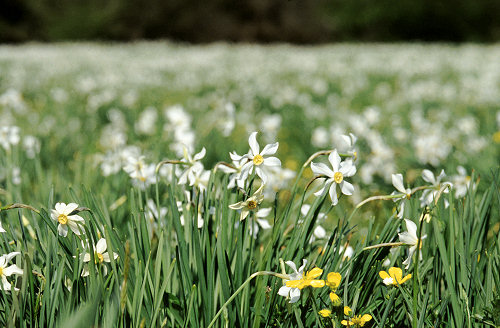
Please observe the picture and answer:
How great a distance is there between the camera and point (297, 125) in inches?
177

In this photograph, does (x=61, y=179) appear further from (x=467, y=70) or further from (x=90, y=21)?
(x=90, y=21)

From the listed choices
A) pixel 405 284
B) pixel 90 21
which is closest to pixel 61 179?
pixel 405 284

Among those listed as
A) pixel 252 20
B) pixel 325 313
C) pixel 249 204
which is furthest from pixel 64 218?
pixel 252 20

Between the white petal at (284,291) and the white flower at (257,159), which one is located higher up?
the white flower at (257,159)

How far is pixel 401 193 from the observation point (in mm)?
1342

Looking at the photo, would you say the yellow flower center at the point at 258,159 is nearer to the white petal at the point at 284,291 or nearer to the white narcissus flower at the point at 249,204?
the white narcissus flower at the point at 249,204

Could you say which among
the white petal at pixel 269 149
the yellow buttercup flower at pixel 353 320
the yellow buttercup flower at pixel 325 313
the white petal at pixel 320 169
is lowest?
the yellow buttercup flower at pixel 353 320

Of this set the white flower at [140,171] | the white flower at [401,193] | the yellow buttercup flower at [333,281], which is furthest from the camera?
the white flower at [140,171]

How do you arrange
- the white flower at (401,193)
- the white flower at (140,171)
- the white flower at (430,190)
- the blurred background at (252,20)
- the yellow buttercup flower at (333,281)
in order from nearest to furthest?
the yellow buttercup flower at (333,281) → the white flower at (401,193) → the white flower at (430,190) → the white flower at (140,171) → the blurred background at (252,20)

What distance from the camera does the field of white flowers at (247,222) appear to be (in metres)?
1.16

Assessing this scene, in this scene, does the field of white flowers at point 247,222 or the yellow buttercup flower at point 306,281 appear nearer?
the yellow buttercup flower at point 306,281

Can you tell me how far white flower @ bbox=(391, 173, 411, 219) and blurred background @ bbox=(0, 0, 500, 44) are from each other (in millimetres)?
22622

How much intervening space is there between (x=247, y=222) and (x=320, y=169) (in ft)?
0.91

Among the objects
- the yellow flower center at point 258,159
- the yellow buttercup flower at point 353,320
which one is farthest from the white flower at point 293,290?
the yellow flower center at point 258,159
